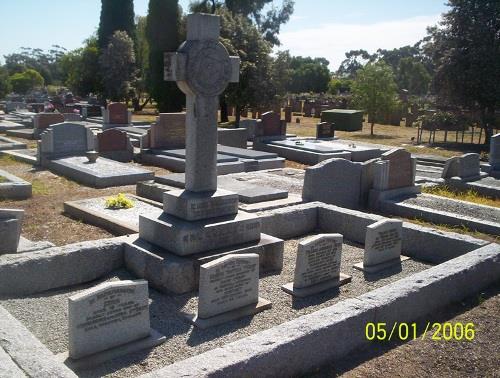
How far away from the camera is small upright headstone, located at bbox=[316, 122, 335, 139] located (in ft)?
70.7

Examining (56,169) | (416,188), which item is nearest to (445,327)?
(416,188)

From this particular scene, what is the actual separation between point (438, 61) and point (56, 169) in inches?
741

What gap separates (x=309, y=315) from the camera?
480 cm

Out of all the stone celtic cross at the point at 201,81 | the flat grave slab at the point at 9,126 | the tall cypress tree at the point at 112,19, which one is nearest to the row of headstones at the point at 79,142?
the stone celtic cross at the point at 201,81

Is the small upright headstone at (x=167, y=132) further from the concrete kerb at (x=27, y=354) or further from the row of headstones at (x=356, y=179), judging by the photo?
the concrete kerb at (x=27, y=354)

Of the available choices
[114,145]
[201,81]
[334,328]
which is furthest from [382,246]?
[114,145]

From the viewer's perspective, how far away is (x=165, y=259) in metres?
6.22

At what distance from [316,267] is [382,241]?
4.59 ft

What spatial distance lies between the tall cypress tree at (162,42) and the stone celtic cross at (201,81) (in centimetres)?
2566

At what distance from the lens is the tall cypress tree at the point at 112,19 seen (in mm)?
39500

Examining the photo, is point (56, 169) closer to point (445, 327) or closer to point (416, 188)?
point (416, 188)

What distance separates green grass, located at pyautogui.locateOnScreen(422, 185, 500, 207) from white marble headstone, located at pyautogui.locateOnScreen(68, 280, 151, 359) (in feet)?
30.6

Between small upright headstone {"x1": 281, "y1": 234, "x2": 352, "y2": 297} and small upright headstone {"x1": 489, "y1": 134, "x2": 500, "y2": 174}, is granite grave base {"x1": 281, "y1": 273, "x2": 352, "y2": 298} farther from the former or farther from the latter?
small upright headstone {"x1": 489, "y1": 134, "x2": 500, "y2": 174}

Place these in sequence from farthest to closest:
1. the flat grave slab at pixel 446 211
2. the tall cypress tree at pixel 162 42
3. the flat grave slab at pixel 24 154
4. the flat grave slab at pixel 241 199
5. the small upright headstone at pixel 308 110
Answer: the small upright headstone at pixel 308 110 < the tall cypress tree at pixel 162 42 < the flat grave slab at pixel 24 154 < the flat grave slab at pixel 241 199 < the flat grave slab at pixel 446 211
